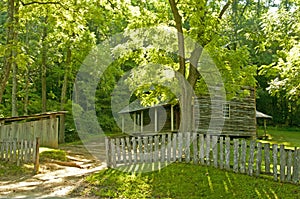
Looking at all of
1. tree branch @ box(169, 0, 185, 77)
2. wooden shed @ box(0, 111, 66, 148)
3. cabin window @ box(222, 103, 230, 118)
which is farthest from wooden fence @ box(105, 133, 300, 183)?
cabin window @ box(222, 103, 230, 118)

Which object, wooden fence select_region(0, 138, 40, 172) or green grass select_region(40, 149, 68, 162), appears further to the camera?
green grass select_region(40, 149, 68, 162)

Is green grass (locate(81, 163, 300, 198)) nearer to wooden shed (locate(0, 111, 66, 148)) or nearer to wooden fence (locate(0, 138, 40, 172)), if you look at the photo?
wooden fence (locate(0, 138, 40, 172))

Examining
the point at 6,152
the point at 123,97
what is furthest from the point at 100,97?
the point at 6,152

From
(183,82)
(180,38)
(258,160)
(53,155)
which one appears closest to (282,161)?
(258,160)

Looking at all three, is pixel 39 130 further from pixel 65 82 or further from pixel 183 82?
pixel 65 82

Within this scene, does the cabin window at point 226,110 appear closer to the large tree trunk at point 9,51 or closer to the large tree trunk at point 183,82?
the large tree trunk at point 183,82

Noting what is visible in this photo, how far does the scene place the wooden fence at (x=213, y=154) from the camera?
934cm

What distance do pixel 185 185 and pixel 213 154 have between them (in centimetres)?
185

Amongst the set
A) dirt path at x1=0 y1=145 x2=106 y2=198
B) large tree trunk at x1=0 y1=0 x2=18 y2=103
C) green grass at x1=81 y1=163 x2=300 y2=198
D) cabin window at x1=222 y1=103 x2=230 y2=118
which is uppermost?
large tree trunk at x1=0 y1=0 x2=18 y2=103

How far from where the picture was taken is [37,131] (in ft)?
57.0

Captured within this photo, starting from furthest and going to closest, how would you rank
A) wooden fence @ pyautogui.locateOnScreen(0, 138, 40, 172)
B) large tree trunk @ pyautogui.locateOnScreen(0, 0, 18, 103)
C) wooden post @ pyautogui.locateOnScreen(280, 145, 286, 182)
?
large tree trunk @ pyautogui.locateOnScreen(0, 0, 18, 103) → wooden fence @ pyautogui.locateOnScreen(0, 138, 40, 172) → wooden post @ pyautogui.locateOnScreen(280, 145, 286, 182)

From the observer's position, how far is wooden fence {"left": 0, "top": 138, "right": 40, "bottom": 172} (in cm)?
1217

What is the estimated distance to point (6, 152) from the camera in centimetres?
1344

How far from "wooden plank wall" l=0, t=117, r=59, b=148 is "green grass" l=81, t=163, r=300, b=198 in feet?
23.7
